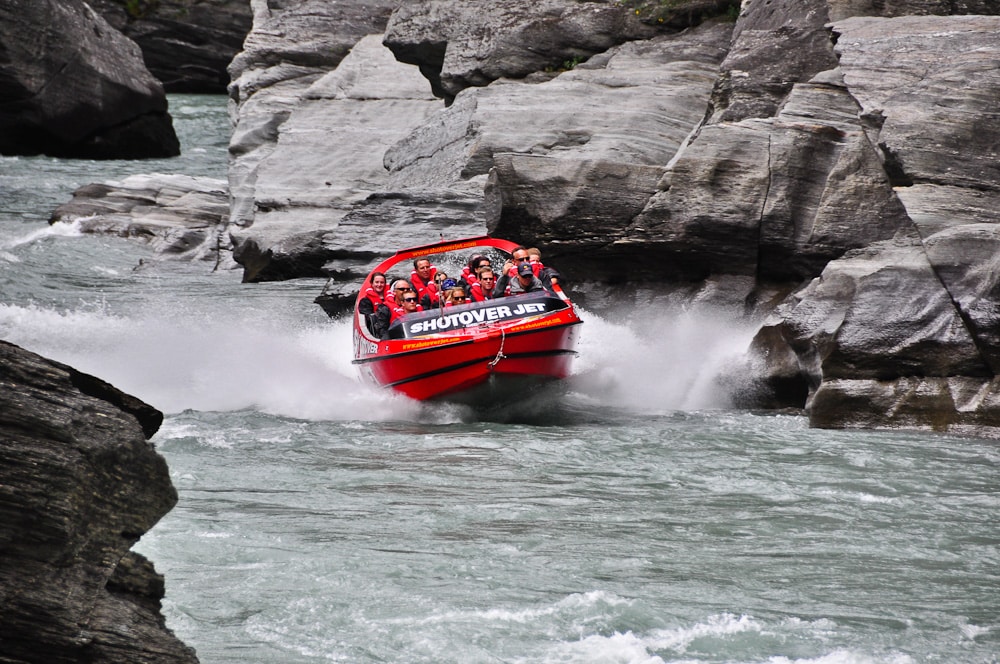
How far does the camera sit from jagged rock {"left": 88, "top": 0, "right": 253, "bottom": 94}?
4444 cm

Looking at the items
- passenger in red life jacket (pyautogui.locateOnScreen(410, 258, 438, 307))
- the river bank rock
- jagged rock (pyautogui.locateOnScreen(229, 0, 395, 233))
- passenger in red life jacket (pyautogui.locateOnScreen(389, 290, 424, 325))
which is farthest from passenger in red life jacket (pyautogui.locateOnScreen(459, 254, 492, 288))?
jagged rock (pyautogui.locateOnScreen(229, 0, 395, 233))

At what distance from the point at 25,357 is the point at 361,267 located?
15.2m

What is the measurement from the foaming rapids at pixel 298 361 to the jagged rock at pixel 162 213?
592cm

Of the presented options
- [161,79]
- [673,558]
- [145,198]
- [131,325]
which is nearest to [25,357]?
[673,558]

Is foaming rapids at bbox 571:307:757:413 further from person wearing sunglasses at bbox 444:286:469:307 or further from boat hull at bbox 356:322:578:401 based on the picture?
person wearing sunglasses at bbox 444:286:469:307

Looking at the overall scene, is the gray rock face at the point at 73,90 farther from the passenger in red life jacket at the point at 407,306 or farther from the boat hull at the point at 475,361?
the boat hull at the point at 475,361

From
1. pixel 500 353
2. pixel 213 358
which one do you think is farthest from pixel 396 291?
pixel 213 358

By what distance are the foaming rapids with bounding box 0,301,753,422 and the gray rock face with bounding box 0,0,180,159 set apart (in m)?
14.2

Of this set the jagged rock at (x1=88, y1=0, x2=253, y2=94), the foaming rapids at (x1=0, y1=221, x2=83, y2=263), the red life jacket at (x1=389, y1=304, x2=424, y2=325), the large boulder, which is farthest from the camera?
the jagged rock at (x1=88, y1=0, x2=253, y2=94)

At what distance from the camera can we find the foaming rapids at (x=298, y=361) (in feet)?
47.4

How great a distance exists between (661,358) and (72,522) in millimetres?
11831

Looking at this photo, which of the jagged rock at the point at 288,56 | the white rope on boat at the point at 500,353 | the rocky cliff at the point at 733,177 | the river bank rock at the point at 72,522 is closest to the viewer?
the river bank rock at the point at 72,522

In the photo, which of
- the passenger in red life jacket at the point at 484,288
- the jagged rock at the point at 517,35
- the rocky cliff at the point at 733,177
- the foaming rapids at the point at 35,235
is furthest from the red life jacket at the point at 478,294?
the foaming rapids at the point at 35,235

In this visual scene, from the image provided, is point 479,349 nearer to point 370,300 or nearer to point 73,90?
point 370,300
